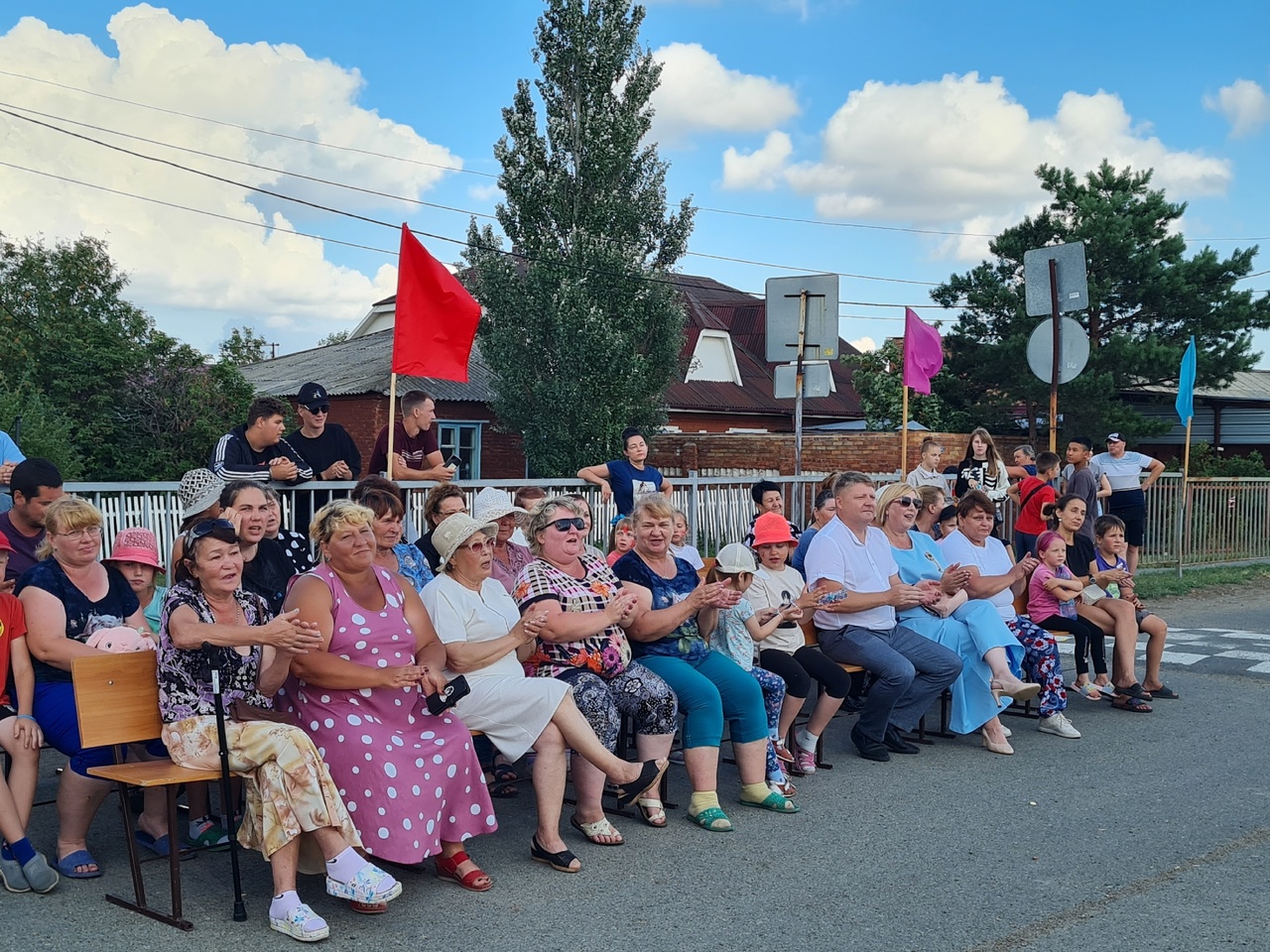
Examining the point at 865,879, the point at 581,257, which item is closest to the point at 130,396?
the point at 581,257

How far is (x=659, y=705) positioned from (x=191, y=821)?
2323 mm

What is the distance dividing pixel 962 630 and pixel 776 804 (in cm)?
247

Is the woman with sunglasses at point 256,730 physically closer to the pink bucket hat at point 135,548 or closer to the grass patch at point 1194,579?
the pink bucket hat at point 135,548

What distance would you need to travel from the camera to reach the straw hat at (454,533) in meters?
5.71

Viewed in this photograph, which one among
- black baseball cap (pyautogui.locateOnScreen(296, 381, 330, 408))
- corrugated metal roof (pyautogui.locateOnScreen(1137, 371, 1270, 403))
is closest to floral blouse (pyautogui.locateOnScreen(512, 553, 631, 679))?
black baseball cap (pyautogui.locateOnScreen(296, 381, 330, 408))

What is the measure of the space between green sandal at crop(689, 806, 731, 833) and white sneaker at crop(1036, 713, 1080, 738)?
10.9ft

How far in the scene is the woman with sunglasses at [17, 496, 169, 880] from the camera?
510cm

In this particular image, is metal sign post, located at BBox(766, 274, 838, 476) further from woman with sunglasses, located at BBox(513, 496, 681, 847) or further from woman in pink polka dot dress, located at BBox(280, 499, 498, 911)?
woman in pink polka dot dress, located at BBox(280, 499, 498, 911)

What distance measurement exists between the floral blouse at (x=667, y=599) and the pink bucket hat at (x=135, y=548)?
7.82 ft

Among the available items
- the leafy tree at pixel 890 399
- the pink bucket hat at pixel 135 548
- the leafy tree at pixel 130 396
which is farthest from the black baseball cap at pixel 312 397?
the leafy tree at pixel 890 399

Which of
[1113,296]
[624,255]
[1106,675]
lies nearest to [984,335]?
[1113,296]

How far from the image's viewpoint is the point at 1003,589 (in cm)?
858

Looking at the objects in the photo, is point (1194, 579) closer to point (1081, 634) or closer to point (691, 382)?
point (1081, 634)

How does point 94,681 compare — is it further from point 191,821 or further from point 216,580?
point 191,821
